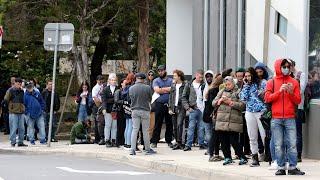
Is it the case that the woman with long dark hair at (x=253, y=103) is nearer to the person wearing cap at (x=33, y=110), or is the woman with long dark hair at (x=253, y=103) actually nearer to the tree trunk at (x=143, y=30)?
the person wearing cap at (x=33, y=110)

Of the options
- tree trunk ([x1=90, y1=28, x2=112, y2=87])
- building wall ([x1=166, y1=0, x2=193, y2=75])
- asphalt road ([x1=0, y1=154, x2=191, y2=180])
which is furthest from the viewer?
tree trunk ([x1=90, y1=28, x2=112, y2=87])

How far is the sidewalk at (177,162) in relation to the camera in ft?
41.0

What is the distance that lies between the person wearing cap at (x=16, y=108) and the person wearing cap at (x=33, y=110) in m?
0.31

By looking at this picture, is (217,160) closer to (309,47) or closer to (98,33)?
(309,47)

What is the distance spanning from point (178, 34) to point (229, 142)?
12.5 m

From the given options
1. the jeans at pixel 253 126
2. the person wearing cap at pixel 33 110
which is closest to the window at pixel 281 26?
the jeans at pixel 253 126

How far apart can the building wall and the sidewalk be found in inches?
273

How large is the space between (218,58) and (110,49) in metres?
16.9

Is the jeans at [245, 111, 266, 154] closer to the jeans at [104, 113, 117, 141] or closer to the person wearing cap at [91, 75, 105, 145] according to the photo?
the jeans at [104, 113, 117, 141]

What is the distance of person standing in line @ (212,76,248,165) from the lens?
13727 millimetres

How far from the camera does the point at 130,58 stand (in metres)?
38.5

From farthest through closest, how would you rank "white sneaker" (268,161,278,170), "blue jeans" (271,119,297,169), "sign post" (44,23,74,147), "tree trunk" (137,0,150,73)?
"tree trunk" (137,0,150,73)
"sign post" (44,23,74,147)
"white sneaker" (268,161,278,170)
"blue jeans" (271,119,297,169)

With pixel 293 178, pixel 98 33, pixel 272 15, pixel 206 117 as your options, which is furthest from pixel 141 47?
pixel 293 178

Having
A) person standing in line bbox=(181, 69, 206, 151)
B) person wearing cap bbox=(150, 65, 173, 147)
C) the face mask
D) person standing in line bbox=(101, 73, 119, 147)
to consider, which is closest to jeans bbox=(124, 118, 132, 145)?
person wearing cap bbox=(150, 65, 173, 147)
